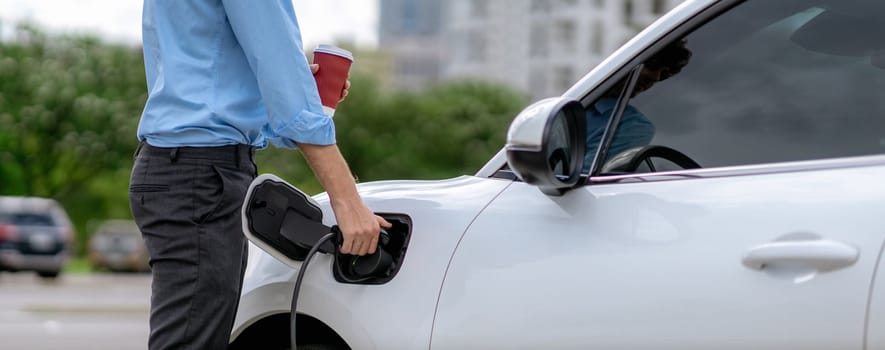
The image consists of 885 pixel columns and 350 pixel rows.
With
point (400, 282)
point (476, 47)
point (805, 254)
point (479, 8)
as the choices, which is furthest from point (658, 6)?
point (805, 254)

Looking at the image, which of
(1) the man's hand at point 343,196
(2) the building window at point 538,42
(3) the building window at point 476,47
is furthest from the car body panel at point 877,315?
(3) the building window at point 476,47

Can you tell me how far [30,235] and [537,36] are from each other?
4655 centimetres

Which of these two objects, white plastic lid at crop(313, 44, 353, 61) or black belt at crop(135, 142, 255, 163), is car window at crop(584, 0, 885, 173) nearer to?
white plastic lid at crop(313, 44, 353, 61)

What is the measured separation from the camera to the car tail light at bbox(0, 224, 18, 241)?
19.2 meters

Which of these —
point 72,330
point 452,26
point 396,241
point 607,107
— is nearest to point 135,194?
point 396,241

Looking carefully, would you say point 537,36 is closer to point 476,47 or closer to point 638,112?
point 476,47

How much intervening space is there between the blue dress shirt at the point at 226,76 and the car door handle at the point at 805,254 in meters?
0.82

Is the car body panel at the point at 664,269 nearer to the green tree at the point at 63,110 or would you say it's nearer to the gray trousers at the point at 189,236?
the gray trousers at the point at 189,236

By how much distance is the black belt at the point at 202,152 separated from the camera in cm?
230

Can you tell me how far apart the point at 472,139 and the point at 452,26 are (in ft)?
72.7

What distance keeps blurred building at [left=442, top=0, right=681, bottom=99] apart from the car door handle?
55.7 meters

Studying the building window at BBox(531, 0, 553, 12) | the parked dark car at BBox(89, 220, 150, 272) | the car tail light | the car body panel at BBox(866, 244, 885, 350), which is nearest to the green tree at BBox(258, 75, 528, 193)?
the building window at BBox(531, 0, 553, 12)

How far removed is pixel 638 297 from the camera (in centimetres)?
204

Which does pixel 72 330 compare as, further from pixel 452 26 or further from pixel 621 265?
pixel 452 26
